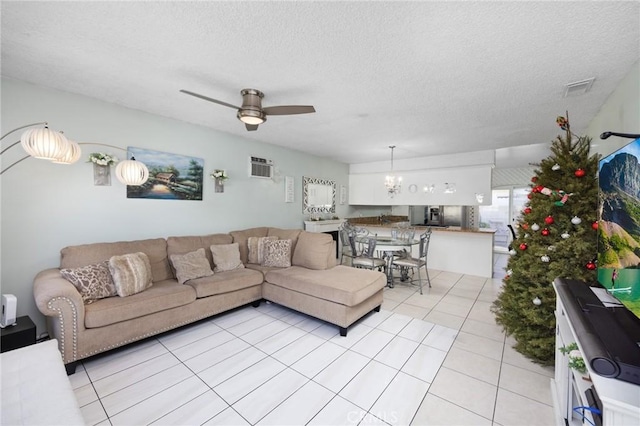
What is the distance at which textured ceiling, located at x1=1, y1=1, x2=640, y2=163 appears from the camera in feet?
5.35

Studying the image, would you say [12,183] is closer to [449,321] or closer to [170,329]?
[170,329]

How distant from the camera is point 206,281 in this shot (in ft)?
10.2

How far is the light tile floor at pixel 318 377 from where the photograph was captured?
1785mm

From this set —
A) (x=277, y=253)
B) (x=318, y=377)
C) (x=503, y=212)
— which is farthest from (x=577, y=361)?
(x=503, y=212)

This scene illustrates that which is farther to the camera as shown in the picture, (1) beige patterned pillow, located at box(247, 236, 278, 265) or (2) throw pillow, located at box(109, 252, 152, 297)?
(1) beige patterned pillow, located at box(247, 236, 278, 265)

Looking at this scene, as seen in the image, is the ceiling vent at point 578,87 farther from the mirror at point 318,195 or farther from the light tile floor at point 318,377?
the mirror at point 318,195

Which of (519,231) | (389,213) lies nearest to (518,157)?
(389,213)

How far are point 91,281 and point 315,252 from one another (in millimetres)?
2507

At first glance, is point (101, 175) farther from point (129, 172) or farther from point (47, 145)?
point (47, 145)

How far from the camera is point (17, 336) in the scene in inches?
82.6

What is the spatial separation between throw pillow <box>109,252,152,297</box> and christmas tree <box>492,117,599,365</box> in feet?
12.5

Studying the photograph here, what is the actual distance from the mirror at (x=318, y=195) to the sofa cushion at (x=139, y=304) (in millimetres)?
3425

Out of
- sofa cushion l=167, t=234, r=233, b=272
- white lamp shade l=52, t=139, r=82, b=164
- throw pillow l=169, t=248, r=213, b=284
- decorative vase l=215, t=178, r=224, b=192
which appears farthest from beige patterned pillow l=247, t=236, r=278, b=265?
white lamp shade l=52, t=139, r=82, b=164

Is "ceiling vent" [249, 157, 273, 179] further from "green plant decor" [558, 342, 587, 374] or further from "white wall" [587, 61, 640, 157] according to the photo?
"white wall" [587, 61, 640, 157]
